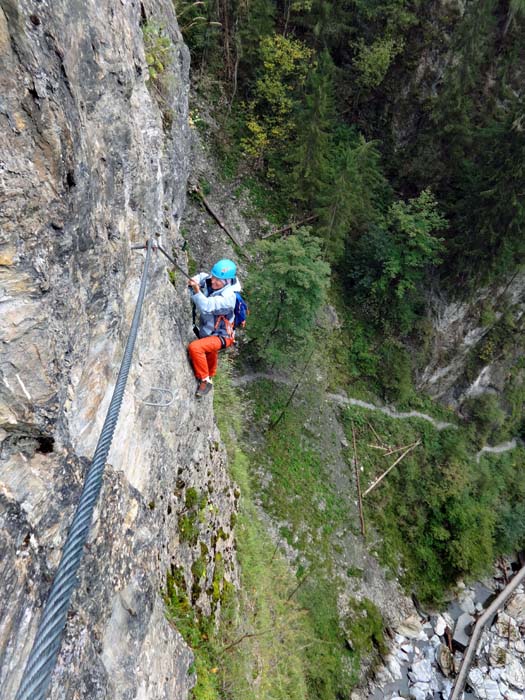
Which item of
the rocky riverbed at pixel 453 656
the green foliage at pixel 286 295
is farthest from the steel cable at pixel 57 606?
the rocky riverbed at pixel 453 656

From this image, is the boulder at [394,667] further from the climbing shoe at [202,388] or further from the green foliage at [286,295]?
the climbing shoe at [202,388]

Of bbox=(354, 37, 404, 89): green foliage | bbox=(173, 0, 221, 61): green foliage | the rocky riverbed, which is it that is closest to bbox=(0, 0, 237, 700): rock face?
the rocky riverbed

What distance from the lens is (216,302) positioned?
6242mm

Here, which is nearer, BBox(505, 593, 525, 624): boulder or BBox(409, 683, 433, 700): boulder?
BBox(409, 683, 433, 700): boulder

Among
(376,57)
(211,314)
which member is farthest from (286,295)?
(376,57)

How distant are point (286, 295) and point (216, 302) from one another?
857 centimetres

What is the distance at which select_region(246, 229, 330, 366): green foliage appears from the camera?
1394 centimetres

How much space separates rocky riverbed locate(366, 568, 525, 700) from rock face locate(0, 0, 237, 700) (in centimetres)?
1356

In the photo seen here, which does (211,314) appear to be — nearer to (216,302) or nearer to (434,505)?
(216,302)

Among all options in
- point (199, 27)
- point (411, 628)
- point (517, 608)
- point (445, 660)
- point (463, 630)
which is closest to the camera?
point (445, 660)

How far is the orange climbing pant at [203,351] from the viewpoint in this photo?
6.96 meters

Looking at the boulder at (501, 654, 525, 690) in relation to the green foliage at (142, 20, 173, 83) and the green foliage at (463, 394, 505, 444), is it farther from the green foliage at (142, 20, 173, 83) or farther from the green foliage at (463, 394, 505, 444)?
the green foliage at (142, 20, 173, 83)

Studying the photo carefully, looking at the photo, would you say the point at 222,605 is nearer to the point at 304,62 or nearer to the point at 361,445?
the point at 361,445

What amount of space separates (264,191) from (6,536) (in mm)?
21118
